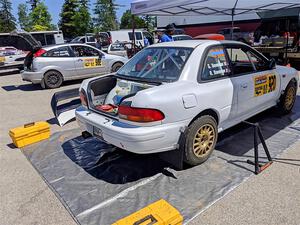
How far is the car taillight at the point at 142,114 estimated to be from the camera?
2.86 metres

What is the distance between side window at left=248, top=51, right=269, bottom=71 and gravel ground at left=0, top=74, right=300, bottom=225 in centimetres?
136

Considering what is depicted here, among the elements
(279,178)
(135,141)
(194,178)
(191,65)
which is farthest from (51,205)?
(279,178)

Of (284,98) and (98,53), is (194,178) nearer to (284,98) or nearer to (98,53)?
(284,98)

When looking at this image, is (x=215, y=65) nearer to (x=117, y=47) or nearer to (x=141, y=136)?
(x=141, y=136)

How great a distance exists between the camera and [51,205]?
2.92 meters

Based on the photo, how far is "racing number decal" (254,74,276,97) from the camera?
4184 millimetres

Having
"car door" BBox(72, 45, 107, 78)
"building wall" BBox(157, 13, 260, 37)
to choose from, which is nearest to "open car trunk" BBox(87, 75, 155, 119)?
"car door" BBox(72, 45, 107, 78)

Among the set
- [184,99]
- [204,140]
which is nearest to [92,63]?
[204,140]

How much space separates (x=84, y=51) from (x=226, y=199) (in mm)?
8896

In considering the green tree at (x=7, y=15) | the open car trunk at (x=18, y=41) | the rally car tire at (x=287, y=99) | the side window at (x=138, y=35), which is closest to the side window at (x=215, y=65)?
the rally car tire at (x=287, y=99)

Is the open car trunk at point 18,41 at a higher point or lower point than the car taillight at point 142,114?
higher

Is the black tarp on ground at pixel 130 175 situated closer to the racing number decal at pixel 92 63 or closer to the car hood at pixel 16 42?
the racing number decal at pixel 92 63

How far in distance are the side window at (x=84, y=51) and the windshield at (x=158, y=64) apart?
6.59 meters

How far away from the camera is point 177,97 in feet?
9.86
